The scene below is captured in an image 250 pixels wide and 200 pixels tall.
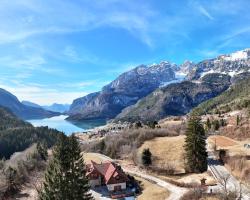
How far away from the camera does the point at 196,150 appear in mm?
94938

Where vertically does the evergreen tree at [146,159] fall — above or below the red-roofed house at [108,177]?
above

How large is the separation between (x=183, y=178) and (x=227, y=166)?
1110cm

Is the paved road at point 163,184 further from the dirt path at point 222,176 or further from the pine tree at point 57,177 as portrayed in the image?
the pine tree at point 57,177

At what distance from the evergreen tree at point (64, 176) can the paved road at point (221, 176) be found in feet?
82.5

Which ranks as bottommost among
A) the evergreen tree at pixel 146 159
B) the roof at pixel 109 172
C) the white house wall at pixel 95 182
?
the white house wall at pixel 95 182

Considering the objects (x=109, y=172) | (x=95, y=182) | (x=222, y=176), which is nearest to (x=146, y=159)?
(x=109, y=172)

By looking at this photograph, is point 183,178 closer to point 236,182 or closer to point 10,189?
point 236,182

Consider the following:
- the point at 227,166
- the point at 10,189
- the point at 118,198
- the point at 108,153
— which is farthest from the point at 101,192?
the point at 108,153

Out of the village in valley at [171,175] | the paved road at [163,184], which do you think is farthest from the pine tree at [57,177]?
the village in valley at [171,175]

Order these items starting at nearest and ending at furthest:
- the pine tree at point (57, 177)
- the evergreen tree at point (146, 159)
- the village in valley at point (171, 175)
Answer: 1. the pine tree at point (57, 177)
2. the village in valley at point (171, 175)
3. the evergreen tree at point (146, 159)

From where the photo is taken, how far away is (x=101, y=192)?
8788cm

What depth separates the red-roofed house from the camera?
89438 millimetres

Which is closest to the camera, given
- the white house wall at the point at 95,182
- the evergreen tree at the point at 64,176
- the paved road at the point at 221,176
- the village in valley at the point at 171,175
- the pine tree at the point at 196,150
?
the evergreen tree at the point at 64,176

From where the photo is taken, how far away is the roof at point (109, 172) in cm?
8981
